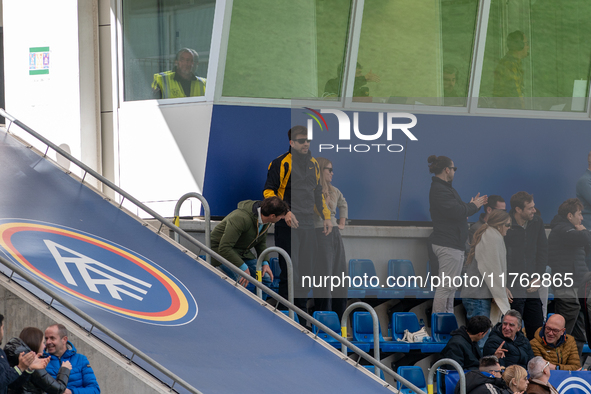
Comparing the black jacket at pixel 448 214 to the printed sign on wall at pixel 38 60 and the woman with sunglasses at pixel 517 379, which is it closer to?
the woman with sunglasses at pixel 517 379

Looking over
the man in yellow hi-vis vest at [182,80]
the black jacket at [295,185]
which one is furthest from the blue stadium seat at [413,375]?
the man in yellow hi-vis vest at [182,80]

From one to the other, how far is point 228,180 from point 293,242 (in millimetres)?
1696

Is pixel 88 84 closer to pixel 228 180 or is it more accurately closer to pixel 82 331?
pixel 228 180

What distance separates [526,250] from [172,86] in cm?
441

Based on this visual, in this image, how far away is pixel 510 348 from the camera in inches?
269

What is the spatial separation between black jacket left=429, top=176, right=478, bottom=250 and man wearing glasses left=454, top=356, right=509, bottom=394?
183cm

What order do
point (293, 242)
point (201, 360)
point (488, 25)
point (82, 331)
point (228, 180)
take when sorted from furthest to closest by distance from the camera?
point (488, 25)
point (228, 180)
point (293, 242)
point (201, 360)
point (82, 331)

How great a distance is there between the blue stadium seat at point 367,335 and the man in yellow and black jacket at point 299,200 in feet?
1.88

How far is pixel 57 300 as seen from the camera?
17.0 feet

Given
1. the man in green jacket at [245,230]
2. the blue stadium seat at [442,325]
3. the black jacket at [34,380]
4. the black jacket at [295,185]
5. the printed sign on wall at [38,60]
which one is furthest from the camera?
the printed sign on wall at [38,60]

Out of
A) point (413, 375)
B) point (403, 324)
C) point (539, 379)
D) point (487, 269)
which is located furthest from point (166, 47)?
point (539, 379)

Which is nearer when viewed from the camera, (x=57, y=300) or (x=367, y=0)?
(x=57, y=300)

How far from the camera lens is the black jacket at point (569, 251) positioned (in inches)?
311

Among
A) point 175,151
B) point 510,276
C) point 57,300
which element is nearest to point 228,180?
point 175,151
